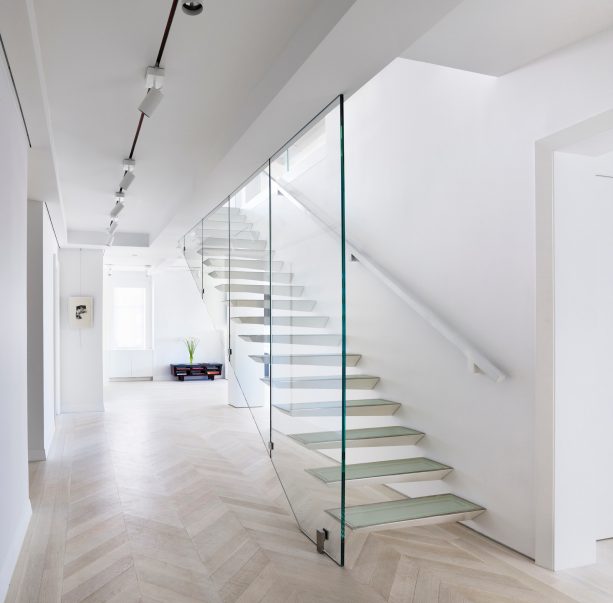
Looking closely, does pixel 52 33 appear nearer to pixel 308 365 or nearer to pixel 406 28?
pixel 406 28

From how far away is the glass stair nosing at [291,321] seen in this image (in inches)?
138

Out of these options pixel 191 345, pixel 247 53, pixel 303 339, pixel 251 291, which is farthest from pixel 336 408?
pixel 191 345

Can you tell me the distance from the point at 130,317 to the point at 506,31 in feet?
39.6

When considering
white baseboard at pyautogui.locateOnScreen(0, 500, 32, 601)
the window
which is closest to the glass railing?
white baseboard at pyautogui.locateOnScreen(0, 500, 32, 601)

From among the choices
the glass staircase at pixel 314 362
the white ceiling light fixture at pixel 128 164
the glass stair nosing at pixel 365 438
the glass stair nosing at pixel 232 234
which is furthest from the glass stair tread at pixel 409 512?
the white ceiling light fixture at pixel 128 164

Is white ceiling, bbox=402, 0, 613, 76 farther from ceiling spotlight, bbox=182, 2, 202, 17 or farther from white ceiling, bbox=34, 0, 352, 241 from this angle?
ceiling spotlight, bbox=182, 2, 202, 17

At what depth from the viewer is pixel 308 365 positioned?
11.8 feet

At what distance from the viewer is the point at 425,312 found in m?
3.98

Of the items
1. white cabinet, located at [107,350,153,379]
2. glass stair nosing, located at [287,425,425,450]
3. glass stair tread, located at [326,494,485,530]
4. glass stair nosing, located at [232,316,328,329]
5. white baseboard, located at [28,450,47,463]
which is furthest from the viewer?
white cabinet, located at [107,350,153,379]

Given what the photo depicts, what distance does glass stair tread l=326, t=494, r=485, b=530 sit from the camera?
3229mm

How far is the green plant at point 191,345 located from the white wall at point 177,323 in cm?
8

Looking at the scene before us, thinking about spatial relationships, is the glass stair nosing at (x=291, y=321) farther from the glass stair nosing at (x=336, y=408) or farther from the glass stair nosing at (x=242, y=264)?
the glass stair nosing at (x=336, y=408)

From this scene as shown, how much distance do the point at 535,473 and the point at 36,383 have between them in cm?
485

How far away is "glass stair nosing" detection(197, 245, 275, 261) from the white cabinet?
24.0ft
